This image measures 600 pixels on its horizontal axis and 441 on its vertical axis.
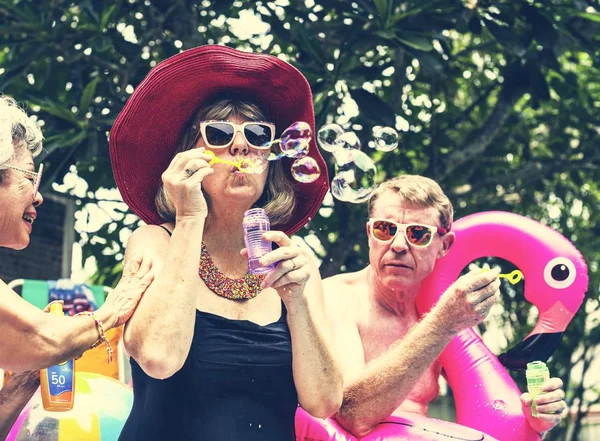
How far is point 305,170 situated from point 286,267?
56 centimetres

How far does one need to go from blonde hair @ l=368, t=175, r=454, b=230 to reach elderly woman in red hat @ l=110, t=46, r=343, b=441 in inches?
12.8

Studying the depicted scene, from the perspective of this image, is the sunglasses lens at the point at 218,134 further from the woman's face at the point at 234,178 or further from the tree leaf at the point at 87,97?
the tree leaf at the point at 87,97

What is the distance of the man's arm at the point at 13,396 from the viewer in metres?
2.64

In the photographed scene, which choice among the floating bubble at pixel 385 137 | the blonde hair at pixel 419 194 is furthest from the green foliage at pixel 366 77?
the blonde hair at pixel 419 194

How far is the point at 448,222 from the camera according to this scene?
321 cm

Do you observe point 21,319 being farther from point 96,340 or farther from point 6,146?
point 6,146

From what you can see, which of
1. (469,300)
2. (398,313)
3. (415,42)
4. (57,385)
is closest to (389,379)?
(469,300)

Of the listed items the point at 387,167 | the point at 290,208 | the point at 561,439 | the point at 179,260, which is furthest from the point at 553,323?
the point at 561,439

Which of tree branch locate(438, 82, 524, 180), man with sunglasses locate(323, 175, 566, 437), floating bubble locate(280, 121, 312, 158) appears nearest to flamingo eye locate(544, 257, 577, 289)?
man with sunglasses locate(323, 175, 566, 437)

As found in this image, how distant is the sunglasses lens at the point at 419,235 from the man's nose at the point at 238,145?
2.37ft

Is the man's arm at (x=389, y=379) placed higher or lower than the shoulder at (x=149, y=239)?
lower

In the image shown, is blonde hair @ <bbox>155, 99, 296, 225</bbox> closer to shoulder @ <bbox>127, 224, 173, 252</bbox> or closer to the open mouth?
shoulder @ <bbox>127, 224, 173, 252</bbox>

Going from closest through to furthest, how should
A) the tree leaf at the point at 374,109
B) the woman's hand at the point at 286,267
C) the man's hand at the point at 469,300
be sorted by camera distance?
the woman's hand at the point at 286,267 → the man's hand at the point at 469,300 → the tree leaf at the point at 374,109

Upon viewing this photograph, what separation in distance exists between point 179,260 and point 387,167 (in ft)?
12.9
